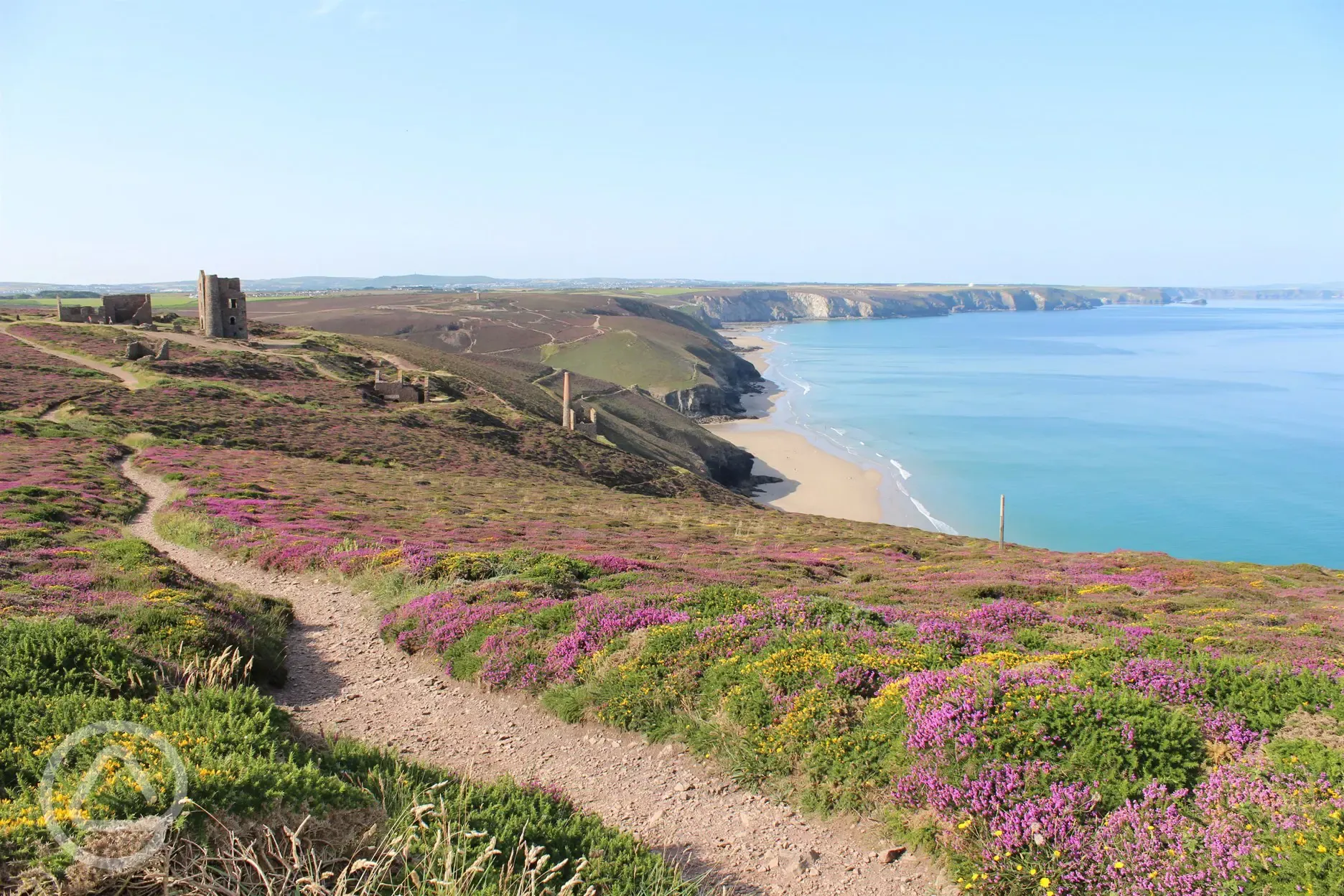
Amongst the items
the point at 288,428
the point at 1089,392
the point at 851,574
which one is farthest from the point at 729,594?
the point at 1089,392

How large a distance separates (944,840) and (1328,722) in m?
3.44

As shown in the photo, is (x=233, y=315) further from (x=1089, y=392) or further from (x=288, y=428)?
(x=1089, y=392)

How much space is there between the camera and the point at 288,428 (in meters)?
44.4

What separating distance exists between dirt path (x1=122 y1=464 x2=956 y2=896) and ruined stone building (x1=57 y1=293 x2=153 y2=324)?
7483 cm

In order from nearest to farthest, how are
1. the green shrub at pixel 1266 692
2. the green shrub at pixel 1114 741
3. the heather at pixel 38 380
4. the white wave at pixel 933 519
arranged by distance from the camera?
the green shrub at pixel 1114 741
the green shrub at pixel 1266 692
the heather at pixel 38 380
the white wave at pixel 933 519

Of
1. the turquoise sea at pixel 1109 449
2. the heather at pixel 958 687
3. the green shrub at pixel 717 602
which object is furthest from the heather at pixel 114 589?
the turquoise sea at pixel 1109 449

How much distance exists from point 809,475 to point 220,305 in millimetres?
55196

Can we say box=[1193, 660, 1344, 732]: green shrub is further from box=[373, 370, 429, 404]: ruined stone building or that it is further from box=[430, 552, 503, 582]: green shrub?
box=[373, 370, 429, 404]: ruined stone building

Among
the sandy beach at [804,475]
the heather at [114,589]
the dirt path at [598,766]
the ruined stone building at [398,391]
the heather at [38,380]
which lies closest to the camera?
the dirt path at [598,766]

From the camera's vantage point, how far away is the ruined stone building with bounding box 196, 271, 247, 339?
226 feet

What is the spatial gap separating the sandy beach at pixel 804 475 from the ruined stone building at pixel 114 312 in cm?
5867

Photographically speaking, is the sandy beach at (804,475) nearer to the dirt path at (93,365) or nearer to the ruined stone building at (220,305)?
the dirt path at (93,365)

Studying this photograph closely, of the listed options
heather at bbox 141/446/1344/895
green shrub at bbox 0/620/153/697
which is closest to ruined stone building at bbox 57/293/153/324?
heather at bbox 141/446/1344/895

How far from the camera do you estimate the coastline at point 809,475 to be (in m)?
62.4
